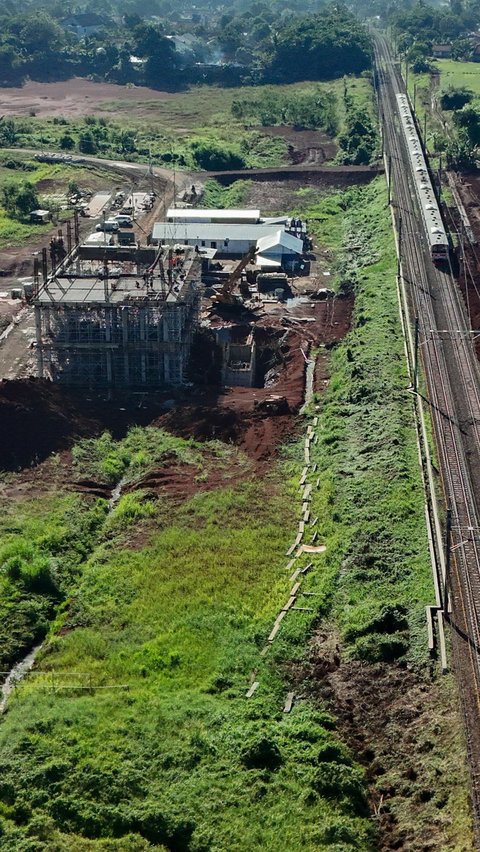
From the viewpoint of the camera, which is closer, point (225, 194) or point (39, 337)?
point (39, 337)

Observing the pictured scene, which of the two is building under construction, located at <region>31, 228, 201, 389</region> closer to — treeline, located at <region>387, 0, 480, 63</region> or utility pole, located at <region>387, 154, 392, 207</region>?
utility pole, located at <region>387, 154, 392, 207</region>

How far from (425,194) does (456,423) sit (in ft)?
144

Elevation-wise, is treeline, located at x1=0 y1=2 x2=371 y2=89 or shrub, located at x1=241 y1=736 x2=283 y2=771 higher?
treeline, located at x1=0 y1=2 x2=371 y2=89

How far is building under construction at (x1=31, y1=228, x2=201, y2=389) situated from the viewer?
5788 cm

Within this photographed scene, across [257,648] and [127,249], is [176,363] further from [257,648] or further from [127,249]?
[257,648]

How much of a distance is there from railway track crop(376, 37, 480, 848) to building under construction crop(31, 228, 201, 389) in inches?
513

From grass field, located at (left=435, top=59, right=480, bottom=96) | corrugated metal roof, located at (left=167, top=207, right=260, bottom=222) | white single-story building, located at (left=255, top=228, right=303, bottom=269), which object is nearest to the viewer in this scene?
white single-story building, located at (left=255, top=228, right=303, bottom=269)

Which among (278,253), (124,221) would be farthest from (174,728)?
(124,221)

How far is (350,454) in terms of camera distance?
49406mm

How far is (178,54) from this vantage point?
169 m

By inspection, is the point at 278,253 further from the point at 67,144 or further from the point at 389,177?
the point at 67,144

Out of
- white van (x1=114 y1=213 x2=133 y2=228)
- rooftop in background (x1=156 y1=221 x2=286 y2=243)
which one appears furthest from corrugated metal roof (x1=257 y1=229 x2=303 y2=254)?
white van (x1=114 y1=213 x2=133 y2=228)

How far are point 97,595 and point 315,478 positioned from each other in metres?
12.0

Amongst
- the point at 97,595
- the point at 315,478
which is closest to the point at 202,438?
the point at 315,478
